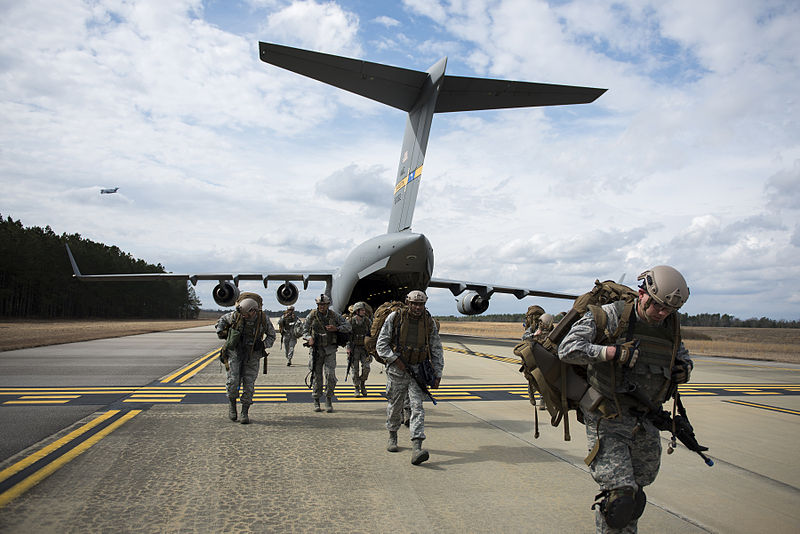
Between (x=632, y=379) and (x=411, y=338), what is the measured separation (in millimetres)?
2973

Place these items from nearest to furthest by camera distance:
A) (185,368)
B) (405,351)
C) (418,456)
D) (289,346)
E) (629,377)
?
(629,377), (418,456), (405,351), (185,368), (289,346)

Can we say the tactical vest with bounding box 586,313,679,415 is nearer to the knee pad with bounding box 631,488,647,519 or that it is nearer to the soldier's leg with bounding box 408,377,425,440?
the knee pad with bounding box 631,488,647,519

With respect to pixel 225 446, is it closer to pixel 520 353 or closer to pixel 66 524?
pixel 66 524

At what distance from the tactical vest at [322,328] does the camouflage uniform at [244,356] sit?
962 mm

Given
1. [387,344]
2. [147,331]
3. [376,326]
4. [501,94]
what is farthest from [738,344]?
[147,331]

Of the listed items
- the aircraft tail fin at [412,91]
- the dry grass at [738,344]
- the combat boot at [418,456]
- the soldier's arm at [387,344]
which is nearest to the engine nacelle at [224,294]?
the aircraft tail fin at [412,91]

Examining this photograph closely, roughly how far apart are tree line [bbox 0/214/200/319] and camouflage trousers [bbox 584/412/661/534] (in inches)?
2295

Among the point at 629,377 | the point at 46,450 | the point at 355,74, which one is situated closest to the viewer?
the point at 629,377

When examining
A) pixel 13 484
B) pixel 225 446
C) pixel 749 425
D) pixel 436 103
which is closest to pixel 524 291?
pixel 436 103

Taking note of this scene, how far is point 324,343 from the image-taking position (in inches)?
309

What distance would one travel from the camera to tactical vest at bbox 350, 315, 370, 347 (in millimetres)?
9305

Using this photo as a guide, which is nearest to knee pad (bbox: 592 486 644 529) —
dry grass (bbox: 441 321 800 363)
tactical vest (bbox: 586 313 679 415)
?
tactical vest (bbox: 586 313 679 415)

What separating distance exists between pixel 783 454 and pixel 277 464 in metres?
5.49

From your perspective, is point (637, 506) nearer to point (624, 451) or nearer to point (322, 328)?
point (624, 451)
